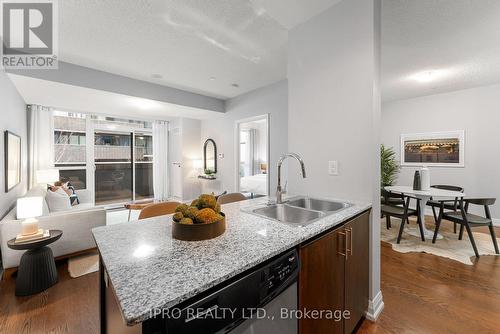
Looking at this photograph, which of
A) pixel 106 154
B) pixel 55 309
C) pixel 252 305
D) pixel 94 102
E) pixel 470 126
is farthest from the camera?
pixel 106 154

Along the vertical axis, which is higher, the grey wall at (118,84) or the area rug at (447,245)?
the grey wall at (118,84)

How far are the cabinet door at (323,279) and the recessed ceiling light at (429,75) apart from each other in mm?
3691

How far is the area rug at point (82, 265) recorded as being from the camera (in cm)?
241

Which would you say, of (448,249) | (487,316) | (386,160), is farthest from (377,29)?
(386,160)

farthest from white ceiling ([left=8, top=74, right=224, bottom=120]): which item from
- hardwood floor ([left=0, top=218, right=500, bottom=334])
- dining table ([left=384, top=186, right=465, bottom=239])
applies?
dining table ([left=384, top=186, right=465, bottom=239])

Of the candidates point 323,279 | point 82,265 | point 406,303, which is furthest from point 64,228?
point 406,303

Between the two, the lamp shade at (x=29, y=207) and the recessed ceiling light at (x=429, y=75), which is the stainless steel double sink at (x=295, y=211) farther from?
the recessed ceiling light at (x=429, y=75)

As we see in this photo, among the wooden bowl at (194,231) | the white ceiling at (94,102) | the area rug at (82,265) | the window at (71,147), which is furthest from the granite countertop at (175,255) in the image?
the window at (71,147)

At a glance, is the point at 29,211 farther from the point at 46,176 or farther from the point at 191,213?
the point at 46,176

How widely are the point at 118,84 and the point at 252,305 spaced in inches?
162

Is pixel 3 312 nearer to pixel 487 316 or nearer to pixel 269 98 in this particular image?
pixel 487 316

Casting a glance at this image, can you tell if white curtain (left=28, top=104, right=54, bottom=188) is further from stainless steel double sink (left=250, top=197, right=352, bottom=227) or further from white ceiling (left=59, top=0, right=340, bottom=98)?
stainless steel double sink (left=250, top=197, right=352, bottom=227)

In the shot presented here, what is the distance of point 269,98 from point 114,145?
4.16 meters

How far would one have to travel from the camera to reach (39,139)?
4.27 meters
